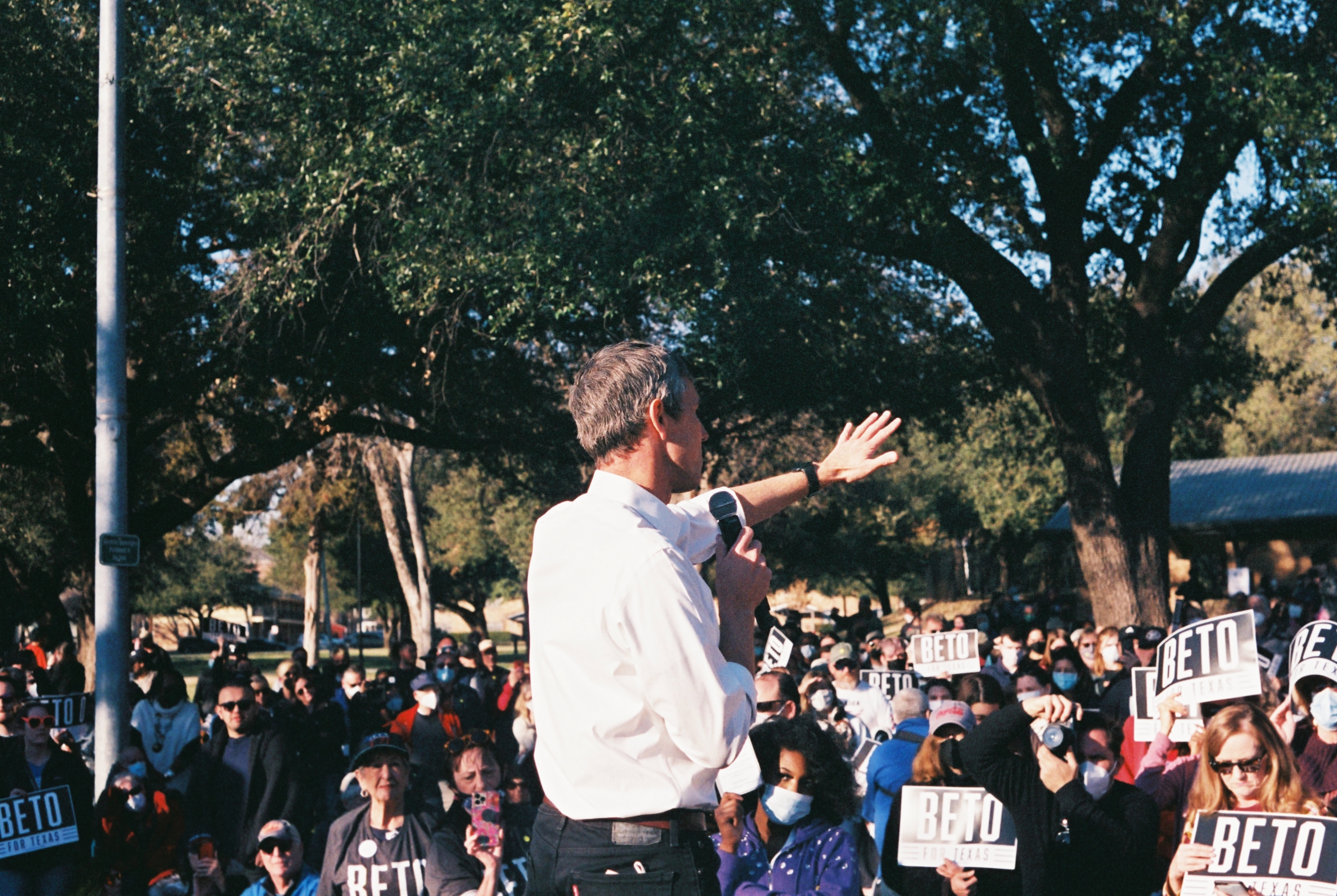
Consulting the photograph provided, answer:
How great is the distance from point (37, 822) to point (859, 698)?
5.65m

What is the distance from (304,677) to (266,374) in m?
7.61

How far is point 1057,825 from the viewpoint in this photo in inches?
216

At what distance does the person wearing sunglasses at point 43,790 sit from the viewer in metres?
7.62

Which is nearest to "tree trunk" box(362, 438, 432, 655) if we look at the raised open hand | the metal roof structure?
the metal roof structure

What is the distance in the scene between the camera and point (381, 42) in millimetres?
15852

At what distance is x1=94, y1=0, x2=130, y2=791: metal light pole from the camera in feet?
32.6

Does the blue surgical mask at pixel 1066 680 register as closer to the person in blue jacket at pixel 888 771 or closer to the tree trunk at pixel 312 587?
the person in blue jacket at pixel 888 771

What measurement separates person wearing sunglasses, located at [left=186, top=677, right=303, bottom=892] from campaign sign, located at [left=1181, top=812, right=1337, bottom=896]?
593 cm

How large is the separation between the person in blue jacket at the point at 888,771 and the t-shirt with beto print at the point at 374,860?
2116mm

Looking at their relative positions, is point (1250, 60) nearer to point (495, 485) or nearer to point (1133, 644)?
point (1133, 644)

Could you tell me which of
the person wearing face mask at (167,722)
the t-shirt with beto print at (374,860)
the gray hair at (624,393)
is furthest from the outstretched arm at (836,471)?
the person wearing face mask at (167,722)

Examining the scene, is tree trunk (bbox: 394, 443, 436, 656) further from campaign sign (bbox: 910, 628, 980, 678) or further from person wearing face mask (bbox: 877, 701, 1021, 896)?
person wearing face mask (bbox: 877, 701, 1021, 896)

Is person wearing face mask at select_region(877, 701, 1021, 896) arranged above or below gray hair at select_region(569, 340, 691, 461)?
below

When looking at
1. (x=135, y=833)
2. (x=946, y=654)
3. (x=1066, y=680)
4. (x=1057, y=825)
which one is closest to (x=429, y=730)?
(x=135, y=833)
